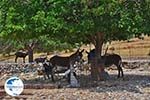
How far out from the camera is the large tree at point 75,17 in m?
21.8

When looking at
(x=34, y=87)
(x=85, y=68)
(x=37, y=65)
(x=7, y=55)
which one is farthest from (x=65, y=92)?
(x=7, y=55)

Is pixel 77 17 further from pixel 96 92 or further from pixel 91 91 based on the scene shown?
pixel 96 92

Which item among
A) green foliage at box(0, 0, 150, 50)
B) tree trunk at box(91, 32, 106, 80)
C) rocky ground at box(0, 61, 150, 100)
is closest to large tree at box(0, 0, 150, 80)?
green foliage at box(0, 0, 150, 50)

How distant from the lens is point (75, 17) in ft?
74.5

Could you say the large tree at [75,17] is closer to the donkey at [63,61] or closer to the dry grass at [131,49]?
the donkey at [63,61]

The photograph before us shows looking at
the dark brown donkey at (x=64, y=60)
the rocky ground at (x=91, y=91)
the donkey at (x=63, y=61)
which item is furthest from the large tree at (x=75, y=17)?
the donkey at (x=63, y=61)

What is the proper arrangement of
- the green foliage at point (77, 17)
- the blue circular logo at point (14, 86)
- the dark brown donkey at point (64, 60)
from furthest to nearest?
1. the dark brown donkey at point (64, 60)
2. the green foliage at point (77, 17)
3. the blue circular logo at point (14, 86)

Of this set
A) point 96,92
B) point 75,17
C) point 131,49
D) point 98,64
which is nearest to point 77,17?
point 75,17

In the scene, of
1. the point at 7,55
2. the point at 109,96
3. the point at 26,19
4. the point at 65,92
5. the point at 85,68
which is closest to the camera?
the point at 109,96

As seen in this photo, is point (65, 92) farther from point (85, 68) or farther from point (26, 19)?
point (85, 68)

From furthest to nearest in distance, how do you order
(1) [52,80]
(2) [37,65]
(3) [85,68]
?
1. (2) [37,65]
2. (3) [85,68]
3. (1) [52,80]

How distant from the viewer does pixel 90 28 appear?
72.1ft

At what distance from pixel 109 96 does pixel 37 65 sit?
17.9 m

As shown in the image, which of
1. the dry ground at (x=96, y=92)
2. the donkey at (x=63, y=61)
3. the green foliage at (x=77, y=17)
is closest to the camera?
the dry ground at (x=96, y=92)
